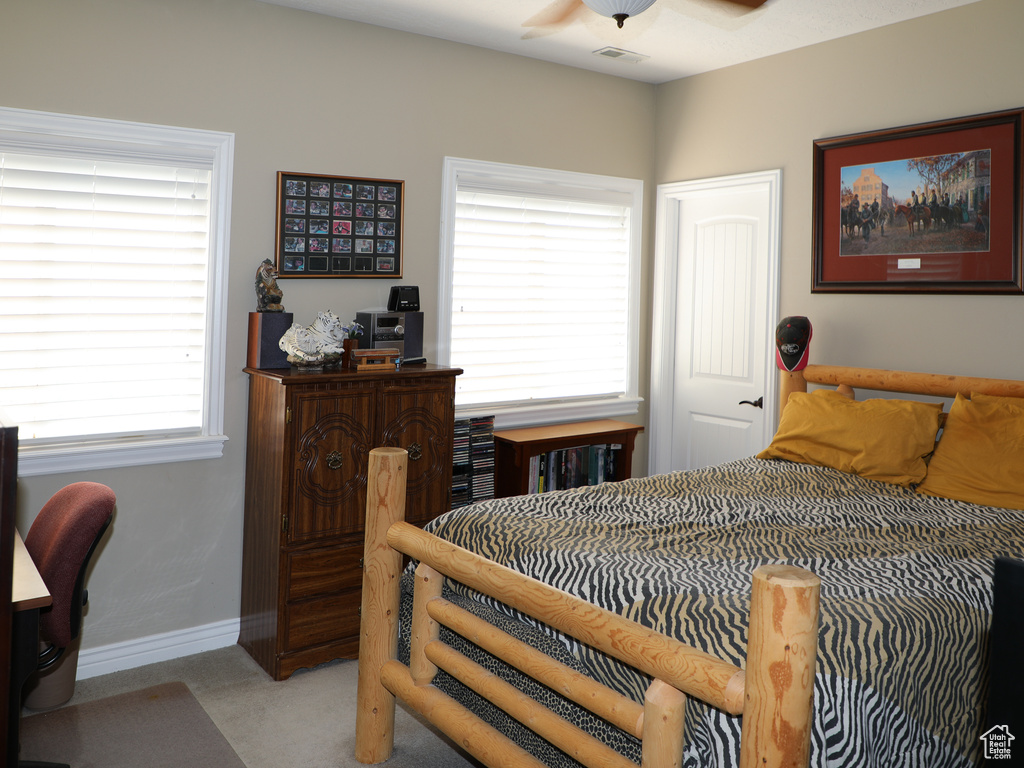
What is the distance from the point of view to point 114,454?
3.05 meters

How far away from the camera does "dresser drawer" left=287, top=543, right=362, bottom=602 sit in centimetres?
310

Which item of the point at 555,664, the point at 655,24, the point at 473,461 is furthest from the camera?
the point at 473,461

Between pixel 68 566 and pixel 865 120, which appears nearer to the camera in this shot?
pixel 68 566

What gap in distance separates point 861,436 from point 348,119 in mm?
2516

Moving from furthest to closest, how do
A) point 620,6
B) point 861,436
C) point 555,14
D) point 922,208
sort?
point 922,208 < point 555,14 < point 861,436 < point 620,6

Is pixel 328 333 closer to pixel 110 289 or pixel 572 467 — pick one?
pixel 110 289

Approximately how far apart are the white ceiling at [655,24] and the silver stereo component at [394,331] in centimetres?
128

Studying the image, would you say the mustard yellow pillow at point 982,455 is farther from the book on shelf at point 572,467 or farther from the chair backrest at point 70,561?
the chair backrest at point 70,561

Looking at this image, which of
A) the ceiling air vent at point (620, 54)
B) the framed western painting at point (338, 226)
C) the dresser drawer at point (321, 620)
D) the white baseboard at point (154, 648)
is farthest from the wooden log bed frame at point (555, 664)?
the ceiling air vent at point (620, 54)

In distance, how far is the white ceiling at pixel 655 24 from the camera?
331 centimetres

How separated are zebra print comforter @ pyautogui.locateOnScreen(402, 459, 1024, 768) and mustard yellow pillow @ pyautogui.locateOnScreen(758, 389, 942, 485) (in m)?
0.16

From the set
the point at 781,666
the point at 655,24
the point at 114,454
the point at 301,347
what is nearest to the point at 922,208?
the point at 655,24

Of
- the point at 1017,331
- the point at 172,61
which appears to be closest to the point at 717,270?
the point at 1017,331

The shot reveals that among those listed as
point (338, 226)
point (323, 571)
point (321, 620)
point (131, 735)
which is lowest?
point (131, 735)
